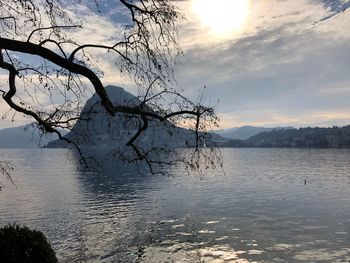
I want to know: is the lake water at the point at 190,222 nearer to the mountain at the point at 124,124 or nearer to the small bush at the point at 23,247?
the mountain at the point at 124,124

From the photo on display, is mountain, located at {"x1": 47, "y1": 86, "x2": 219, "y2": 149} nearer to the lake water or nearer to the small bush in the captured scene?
the lake water

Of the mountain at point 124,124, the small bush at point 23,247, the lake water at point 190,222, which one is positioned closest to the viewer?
the mountain at point 124,124

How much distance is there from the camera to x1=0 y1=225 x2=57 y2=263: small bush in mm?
13927

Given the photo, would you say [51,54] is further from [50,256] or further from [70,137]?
A: [50,256]

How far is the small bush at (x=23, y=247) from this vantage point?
13927 millimetres

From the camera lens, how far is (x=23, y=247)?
14.3 meters

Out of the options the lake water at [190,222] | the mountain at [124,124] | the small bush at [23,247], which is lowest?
the lake water at [190,222]

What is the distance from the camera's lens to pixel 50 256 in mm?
14938

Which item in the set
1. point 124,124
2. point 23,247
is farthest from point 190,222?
point 124,124

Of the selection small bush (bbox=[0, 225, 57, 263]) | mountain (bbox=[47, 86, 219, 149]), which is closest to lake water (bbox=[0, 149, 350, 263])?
mountain (bbox=[47, 86, 219, 149])

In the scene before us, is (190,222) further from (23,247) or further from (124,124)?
(124,124)

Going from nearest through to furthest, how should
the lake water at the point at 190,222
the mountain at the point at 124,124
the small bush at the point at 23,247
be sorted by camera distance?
1. the mountain at the point at 124,124
2. the small bush at the point at 23,247
3. the lake water at the point at 190,222

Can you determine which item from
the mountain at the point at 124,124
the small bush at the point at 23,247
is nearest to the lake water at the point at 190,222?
the mountain at the point at 124,124

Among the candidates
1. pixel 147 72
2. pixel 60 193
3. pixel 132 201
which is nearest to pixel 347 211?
pixel 132 201
